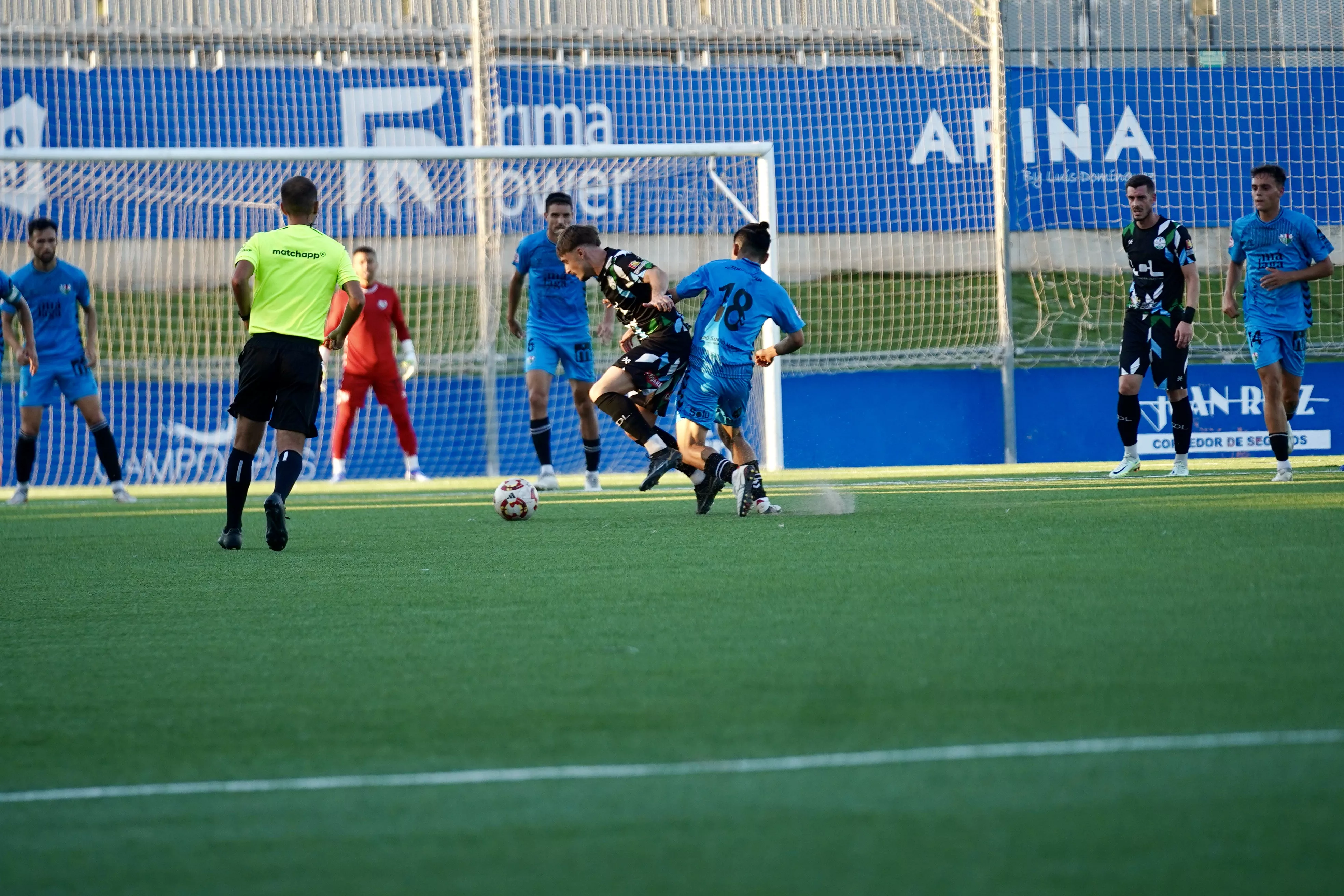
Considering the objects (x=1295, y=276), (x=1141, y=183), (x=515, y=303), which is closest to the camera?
(x=1295, y=276)

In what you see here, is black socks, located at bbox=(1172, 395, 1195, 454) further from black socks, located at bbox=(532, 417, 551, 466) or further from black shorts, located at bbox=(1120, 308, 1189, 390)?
black socks, located at bbox=(532, 417, 551, 466)

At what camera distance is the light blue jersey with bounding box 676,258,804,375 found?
317 inches

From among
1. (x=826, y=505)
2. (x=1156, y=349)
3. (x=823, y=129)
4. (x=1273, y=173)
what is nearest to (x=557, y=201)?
(x=826, y=505)

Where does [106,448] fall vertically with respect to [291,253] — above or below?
below

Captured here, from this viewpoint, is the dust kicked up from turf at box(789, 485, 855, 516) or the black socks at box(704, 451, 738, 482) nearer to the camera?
the black socks at box(704, 451, 738, 482)

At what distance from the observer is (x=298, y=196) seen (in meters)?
7.36

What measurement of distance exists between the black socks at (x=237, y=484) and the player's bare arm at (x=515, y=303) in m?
3.94

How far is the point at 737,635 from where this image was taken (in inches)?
166

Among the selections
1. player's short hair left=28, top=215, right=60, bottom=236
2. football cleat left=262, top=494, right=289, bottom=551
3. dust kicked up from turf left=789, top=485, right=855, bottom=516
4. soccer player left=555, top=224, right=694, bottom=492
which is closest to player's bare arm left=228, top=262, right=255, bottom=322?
football cleat left=262, top=494, right=289, bottom=551

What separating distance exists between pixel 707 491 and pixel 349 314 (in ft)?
7.14

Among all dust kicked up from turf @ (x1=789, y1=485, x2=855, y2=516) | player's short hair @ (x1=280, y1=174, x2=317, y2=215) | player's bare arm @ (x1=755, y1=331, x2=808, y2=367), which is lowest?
dust kicked up from turf @ (x1=789, y1=485, x2=855, y2=516)

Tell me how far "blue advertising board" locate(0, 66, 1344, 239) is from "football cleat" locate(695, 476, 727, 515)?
8.83 m

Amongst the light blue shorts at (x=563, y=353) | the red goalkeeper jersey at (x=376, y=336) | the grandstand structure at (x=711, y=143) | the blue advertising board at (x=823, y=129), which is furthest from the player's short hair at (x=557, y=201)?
the blue advertising board at (x=823, y=129)

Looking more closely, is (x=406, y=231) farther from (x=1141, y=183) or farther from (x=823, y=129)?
(x=1141, y=183)
